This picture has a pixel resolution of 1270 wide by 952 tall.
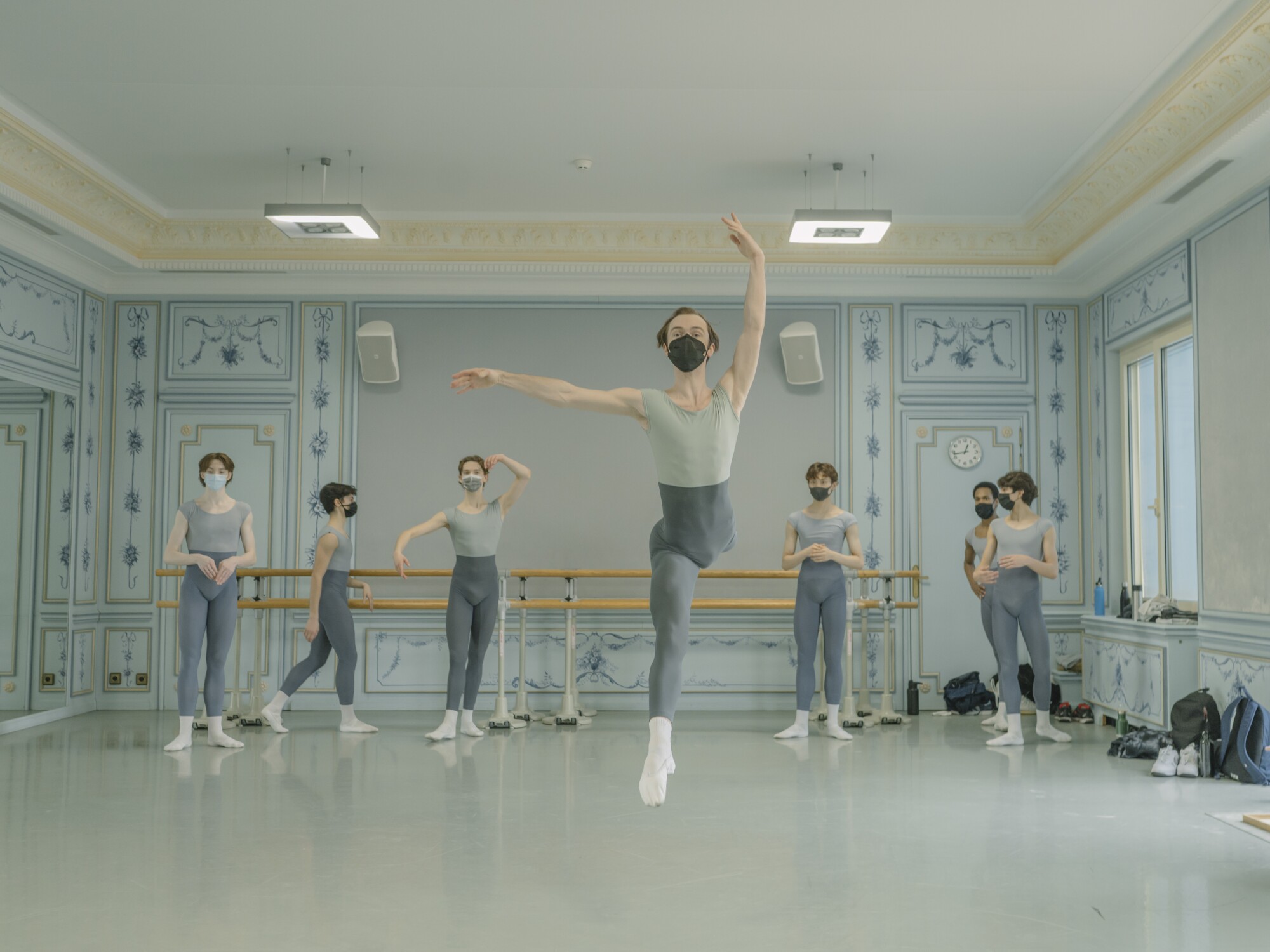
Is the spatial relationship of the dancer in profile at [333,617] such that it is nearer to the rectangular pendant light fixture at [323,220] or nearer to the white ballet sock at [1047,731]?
the rectangular pendant light fixture at [323,220]

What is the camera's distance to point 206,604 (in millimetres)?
6004

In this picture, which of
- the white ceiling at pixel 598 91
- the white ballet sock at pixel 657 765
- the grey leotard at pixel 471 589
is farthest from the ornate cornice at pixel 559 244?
the white ballet sock at pixel 657 765

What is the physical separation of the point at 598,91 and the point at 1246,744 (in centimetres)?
461

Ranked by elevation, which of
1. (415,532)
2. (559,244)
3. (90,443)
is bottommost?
(415,532)

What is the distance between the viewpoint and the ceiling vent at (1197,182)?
563cm

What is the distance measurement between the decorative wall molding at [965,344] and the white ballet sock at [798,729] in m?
2.96

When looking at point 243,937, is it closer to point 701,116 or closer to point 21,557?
point 701,116

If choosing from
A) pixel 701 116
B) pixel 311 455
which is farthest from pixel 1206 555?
pixel 311 455

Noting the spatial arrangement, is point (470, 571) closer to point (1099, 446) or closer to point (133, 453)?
point (133, 453)

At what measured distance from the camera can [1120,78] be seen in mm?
5492

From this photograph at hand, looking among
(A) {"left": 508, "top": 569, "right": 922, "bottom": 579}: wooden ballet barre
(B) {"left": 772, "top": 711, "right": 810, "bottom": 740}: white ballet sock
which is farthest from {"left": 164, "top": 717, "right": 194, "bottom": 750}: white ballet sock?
(B) {"left": 772, "top": 711, "right": 810, "bottom": 740}: white ballet sock

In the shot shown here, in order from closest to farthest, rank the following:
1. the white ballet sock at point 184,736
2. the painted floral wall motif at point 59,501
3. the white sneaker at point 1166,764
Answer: the white sneaker at point 1166,764, the white ballet sock at point 184,736, the painted floral wall motif at point 59,501

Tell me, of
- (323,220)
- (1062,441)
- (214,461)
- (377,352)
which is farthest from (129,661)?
(1062,441)

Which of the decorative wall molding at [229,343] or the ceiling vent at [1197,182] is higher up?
the ceiling vent at [1197,182]
